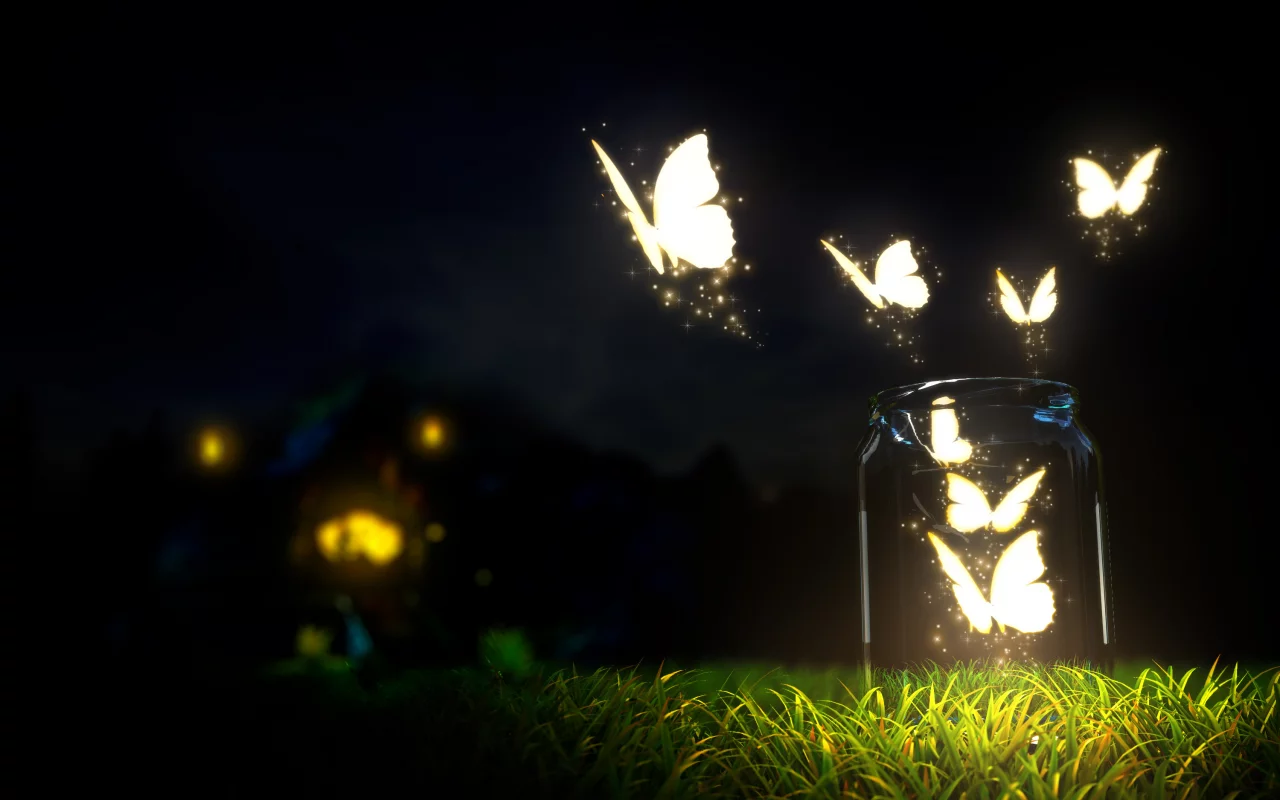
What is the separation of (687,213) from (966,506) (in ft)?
2.86

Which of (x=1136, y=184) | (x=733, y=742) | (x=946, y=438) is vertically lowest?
(x=733, y=742)

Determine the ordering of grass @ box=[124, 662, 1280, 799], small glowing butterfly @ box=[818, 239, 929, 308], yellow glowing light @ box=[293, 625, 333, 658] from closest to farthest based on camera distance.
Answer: grass @ box=[124, 662, 1280, 799] < small glowing butterfly @ box=[818, 239, 929, 308] < yellow glowing light @ box=[293, 625, 333, 658]

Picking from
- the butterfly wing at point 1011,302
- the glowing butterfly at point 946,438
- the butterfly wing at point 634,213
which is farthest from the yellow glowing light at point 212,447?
the butterfly wing at point 1011,302

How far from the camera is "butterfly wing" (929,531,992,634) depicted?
187 centimetres

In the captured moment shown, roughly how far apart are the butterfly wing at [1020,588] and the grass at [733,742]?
0.12 metres

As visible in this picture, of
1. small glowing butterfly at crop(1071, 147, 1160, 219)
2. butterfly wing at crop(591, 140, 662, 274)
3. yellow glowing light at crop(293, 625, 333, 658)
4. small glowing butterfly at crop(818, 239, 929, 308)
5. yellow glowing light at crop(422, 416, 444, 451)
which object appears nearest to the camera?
butterfly wing at crop(591, 140, 662, 274)

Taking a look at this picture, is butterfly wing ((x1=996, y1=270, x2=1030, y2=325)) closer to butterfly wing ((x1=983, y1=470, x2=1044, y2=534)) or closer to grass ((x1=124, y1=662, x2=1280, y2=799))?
butterfly wing ((x1=983, y1=470, x2=1044, y2=534))

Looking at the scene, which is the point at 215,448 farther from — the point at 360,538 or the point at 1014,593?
the point at 1014,593

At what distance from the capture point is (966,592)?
1880mm

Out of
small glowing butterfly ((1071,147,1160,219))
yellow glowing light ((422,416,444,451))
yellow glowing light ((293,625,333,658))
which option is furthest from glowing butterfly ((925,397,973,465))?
yellow glowing light ((293,625,333,658))

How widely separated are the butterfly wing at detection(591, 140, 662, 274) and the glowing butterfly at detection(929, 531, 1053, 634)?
0.92 meters

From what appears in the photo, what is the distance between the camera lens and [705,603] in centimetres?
294

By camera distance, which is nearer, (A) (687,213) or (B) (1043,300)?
(A) (687,213)

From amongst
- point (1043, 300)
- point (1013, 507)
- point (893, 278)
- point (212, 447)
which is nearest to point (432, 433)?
point (212, 447)
